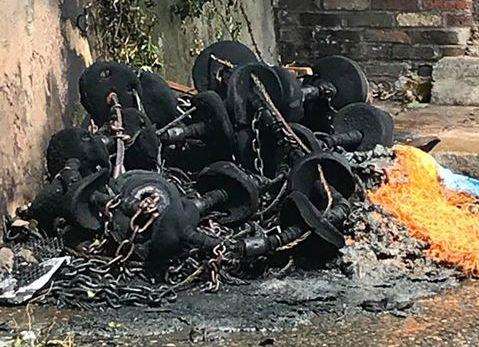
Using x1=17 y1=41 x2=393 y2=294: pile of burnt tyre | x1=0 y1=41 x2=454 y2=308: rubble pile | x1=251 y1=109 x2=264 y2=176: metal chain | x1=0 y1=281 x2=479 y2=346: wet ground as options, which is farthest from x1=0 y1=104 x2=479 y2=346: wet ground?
x1=251 y1=109 x2=264 y2=176: metal chain

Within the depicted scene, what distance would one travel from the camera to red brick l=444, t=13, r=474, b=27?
29.3 ft

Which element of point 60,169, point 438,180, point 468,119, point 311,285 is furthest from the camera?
point 468,119

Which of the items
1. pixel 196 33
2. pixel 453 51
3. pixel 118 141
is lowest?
pixel 453 51

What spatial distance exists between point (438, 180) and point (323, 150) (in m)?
0.74

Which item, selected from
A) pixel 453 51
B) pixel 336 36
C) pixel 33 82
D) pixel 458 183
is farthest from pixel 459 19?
pixel 33 82

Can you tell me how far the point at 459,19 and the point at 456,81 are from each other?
0.54 m

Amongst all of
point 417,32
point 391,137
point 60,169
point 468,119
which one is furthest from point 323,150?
point 417,32

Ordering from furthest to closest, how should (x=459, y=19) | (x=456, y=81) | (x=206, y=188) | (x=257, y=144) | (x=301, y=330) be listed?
(x=459, y=19) → (x=456, y=81) → (x=257, y=144) → (x=206, y=188) → (x=301, y=330)

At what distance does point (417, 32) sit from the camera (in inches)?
360

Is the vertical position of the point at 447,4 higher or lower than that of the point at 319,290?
higher

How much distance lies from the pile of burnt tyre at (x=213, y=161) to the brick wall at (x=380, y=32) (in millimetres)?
3131

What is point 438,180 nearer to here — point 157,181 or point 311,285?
point 311,285

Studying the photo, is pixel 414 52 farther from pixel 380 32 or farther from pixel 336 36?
pixel 336 36

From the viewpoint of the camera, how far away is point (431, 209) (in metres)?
5.35
